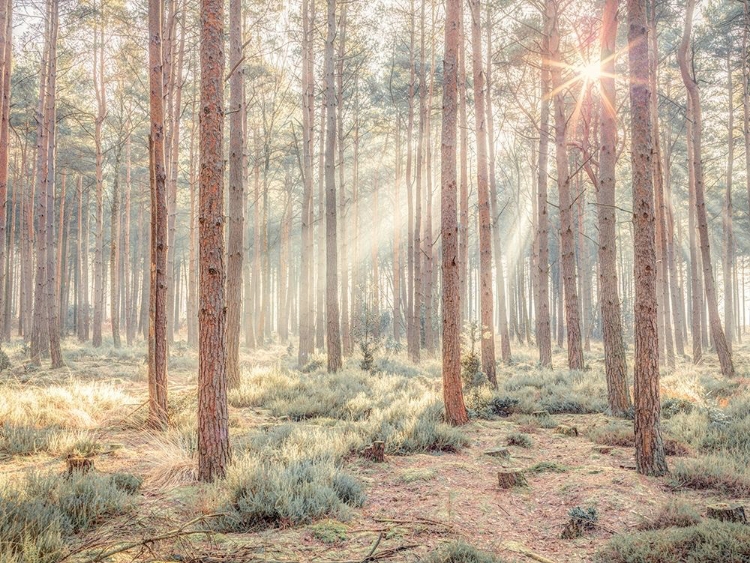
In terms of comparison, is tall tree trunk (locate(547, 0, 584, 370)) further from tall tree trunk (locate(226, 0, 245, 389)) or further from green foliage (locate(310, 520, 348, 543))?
green foliage (locate(310, 520, 348, 543))

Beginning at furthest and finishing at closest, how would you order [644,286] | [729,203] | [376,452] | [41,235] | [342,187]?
[342,187], [729,203], [41,235], [376,452], [644,286]

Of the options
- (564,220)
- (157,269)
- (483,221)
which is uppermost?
(564,220)

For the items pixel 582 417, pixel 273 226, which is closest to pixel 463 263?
pixel 582 417

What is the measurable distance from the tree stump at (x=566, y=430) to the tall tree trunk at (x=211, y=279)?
5.28 meters

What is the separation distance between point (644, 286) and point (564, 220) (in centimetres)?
778

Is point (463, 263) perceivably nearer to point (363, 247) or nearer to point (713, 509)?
point (713, 509)

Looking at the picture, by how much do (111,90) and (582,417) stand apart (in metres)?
20.5

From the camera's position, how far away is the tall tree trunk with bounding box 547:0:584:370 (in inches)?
481

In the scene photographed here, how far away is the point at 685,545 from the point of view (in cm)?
346

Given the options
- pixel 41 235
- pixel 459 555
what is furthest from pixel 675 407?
pixel 41 235

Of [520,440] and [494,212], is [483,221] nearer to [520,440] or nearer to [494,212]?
[520,440]

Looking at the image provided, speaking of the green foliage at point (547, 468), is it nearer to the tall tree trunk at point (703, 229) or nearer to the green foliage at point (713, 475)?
the green foliage at point (713, 475)

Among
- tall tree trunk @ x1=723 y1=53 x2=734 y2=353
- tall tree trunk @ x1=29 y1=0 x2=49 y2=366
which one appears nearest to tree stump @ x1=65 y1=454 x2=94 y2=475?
tall tree trunk @ x1=29 y1=0 x2=49 y2=366

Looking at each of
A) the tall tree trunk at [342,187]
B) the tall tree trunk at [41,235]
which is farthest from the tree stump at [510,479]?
the tall tree trunk at [41,235]
